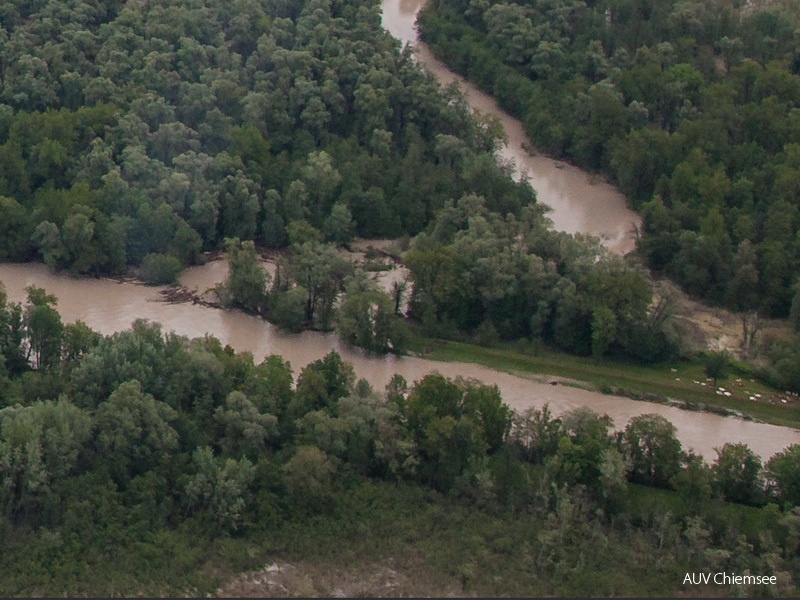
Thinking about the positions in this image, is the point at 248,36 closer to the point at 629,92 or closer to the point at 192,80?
the point at 192,80

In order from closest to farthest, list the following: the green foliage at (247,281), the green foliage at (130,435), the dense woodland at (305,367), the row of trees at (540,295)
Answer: the dense woodland at (305,367) < the green foliage at (130,435) < the row of trees at (540,295) < the green foliage at (247,281)

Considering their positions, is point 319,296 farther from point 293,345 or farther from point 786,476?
point 786,476

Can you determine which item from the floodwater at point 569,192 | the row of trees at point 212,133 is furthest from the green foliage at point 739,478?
the row of trees at point 212,133

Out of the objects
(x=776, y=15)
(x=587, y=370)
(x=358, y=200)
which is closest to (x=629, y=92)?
(x=776, y=15)

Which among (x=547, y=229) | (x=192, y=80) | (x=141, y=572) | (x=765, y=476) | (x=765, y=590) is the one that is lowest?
(x=141, y=572)

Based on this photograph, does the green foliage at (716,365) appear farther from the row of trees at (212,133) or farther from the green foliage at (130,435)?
the green foliage at (130,435)

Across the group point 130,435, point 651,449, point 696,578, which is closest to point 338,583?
point 130,435
